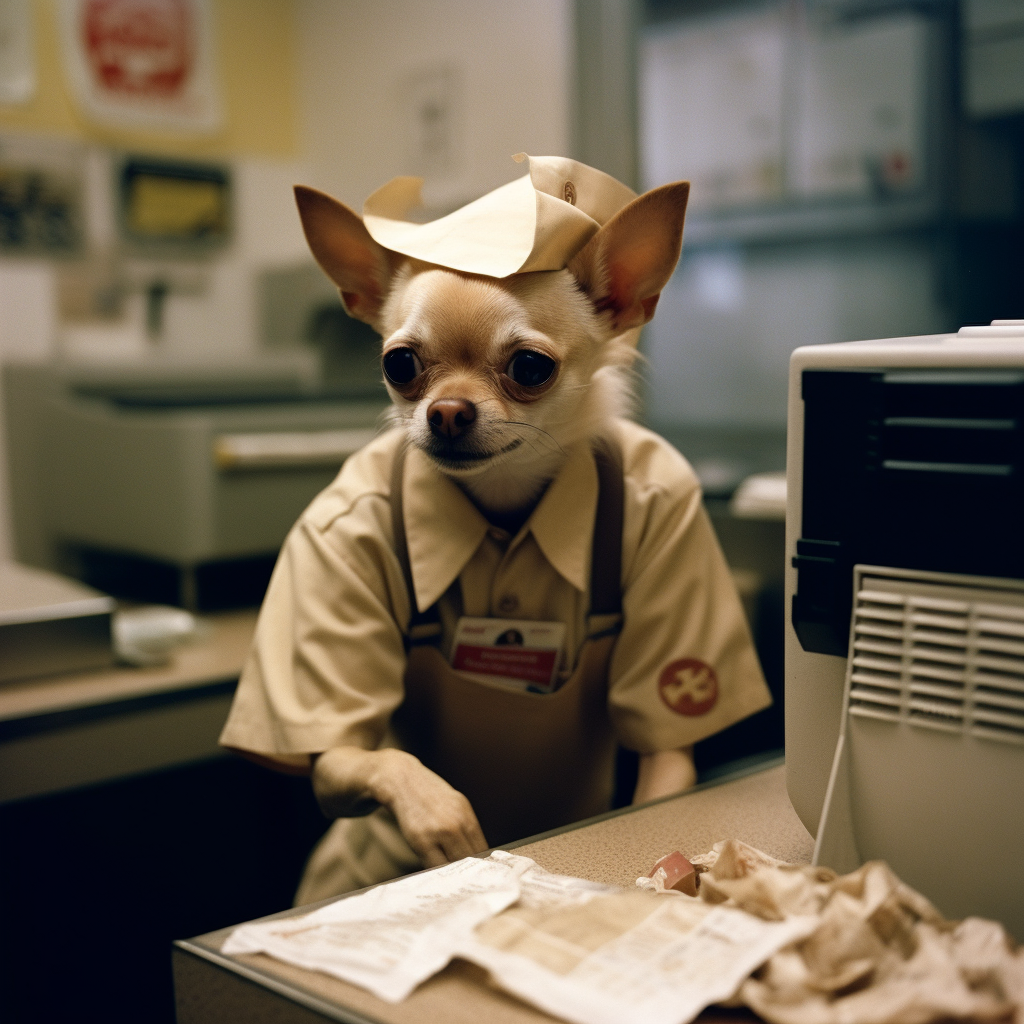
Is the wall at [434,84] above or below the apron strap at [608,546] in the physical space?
above

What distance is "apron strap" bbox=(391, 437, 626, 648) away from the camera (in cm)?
100

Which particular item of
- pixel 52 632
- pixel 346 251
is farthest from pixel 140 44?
pixel 346 251

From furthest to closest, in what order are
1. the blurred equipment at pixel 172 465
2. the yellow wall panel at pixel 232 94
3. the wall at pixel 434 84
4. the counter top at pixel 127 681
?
the yellow wall panel at pixel 232 94 → the wall at pixel 434 84 → the blurred equipment at pixel 172 465 → the counter top at pixel 127 681

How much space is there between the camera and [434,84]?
2.31 metres

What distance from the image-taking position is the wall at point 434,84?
2.13 metres

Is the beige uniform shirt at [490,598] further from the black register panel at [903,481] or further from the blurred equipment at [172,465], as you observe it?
the blurred equipment at [172,465]

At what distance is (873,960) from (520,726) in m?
0.48

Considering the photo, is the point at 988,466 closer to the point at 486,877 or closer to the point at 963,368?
the point at 963,368

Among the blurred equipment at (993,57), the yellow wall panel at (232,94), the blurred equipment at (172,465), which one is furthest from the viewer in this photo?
the yellow wall panel at (232,94)

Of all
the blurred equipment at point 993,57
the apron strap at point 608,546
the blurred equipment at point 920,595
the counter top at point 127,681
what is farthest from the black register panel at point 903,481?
the blurred equipment at point 993,57

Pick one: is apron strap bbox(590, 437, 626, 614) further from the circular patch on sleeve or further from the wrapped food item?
the wrapped food item

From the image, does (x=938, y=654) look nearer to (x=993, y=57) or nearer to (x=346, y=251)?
(x=346, y=251)

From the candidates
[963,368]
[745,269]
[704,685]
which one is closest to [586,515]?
[704,685]

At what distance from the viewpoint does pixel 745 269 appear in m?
2.11
